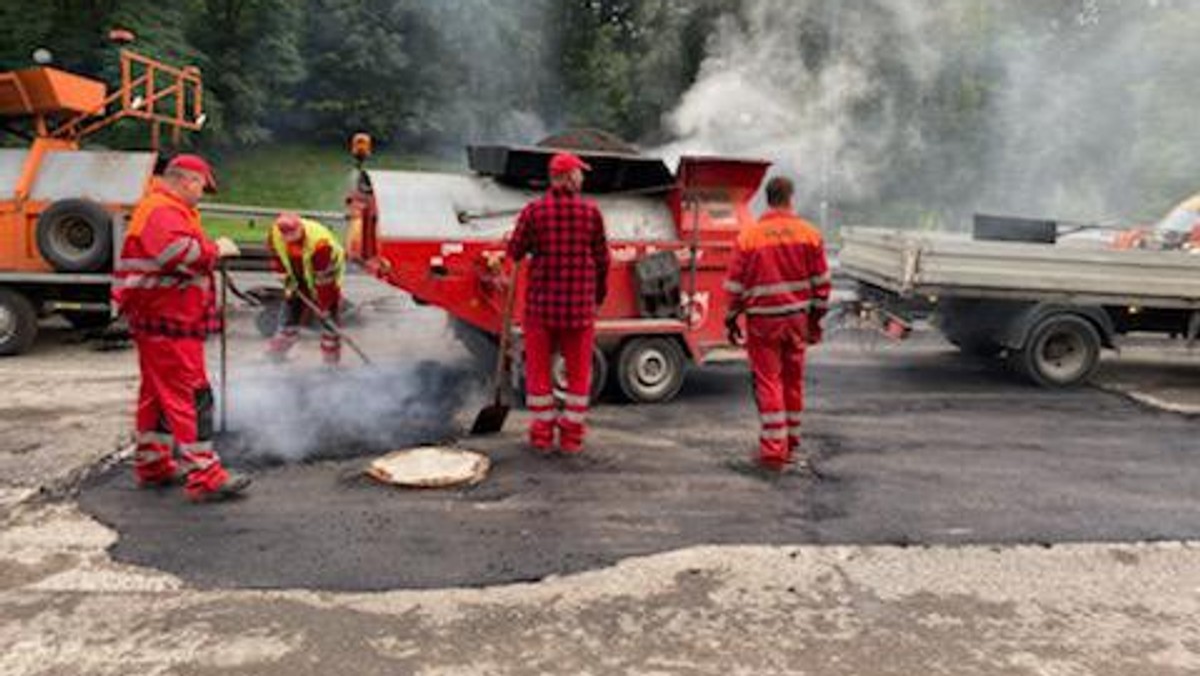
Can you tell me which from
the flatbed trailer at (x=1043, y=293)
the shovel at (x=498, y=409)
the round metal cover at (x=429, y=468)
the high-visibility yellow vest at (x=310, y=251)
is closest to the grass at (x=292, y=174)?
the high-visibility yellow vest at (x=310, y=251)

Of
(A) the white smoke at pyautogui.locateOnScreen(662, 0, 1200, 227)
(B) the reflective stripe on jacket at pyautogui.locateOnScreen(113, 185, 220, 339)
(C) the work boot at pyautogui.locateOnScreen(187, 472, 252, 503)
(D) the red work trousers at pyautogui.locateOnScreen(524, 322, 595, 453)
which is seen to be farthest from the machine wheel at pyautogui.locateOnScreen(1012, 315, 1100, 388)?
(B) the reflective stripe on jacket at pyautogui.locateOnScreen(113, 185, 220, 339)

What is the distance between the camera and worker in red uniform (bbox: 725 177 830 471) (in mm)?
5441

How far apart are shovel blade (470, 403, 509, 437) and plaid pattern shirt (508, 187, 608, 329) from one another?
0.65m

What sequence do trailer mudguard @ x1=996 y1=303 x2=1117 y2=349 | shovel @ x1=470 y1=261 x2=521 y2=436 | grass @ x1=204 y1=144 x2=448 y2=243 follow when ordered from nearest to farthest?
shovel @ x1=470 y1=261 x2=521 y2=436 → trailer mudguard @ x1=996 y1=303 x2=1117 y2=349 → grass @ x1=204 y1=144 x2=448 y2=243

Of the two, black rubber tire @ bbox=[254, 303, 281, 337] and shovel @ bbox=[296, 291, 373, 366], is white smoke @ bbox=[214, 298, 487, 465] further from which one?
shovel @ bbox=[296, 291, 373, 366]

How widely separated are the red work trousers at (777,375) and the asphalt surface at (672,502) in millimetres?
229

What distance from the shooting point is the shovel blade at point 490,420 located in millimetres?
5938

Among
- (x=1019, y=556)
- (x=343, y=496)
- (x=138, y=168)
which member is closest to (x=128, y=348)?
(x=138, y=168)

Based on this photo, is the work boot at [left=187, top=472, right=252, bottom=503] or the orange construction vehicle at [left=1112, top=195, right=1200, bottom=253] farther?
the orange construction vehicle at [left=1112, top=195, right=1200, bottom=253]

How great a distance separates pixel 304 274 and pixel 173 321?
3.01m

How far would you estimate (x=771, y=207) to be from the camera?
5.56 metres

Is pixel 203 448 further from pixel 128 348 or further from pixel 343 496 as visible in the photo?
pixel 128 348

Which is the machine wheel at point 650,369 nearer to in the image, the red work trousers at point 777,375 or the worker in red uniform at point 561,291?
the worker in red uniform at point 561,291

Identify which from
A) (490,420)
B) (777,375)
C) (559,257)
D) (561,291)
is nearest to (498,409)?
(490,420)
